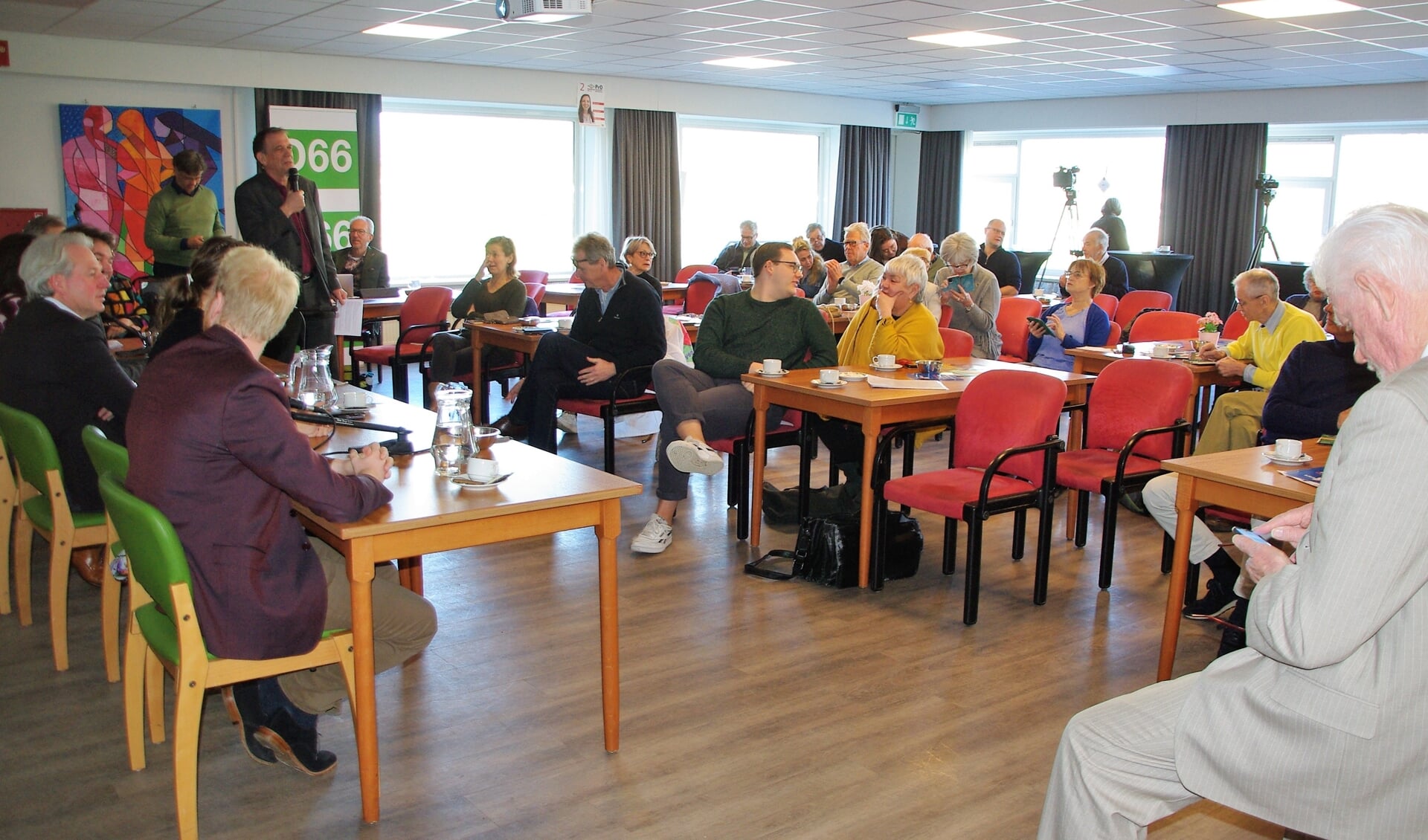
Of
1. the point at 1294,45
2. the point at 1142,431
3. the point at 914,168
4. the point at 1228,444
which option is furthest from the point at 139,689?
the point at 914,168

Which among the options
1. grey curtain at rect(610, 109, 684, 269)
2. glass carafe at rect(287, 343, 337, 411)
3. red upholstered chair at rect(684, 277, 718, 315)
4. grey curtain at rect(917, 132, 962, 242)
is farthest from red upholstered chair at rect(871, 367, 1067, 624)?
grey curtain at rect(917, 132, 962, 242)

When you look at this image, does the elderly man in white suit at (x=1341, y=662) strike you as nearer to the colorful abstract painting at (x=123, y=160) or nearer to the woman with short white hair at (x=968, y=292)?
the woman with short white hair at (x=968, y=292)

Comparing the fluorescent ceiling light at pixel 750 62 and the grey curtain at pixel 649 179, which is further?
the grey curtain at pixel 649 179

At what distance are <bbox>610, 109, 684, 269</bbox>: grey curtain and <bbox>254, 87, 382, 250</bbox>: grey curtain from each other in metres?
2.49

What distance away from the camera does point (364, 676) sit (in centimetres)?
252

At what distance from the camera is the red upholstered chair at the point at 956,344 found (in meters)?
5.59

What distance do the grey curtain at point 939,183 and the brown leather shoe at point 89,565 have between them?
451 inches

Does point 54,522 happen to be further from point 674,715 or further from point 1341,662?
point 1341,662

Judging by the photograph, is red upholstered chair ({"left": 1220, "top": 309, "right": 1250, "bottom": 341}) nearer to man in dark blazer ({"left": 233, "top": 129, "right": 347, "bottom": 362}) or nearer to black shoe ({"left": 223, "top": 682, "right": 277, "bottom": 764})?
man in dark blazer ({"left": 233, "top": 129, "right": 347, "bottom": 362})

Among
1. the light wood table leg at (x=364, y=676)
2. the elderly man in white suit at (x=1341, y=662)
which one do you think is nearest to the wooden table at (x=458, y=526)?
the light wood table leg at (x=364, y=676)

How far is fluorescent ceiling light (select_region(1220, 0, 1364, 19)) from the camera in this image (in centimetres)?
670

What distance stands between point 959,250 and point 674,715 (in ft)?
15.2

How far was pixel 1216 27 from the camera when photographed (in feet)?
24.7

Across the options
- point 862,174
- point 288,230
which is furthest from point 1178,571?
point 862,174
